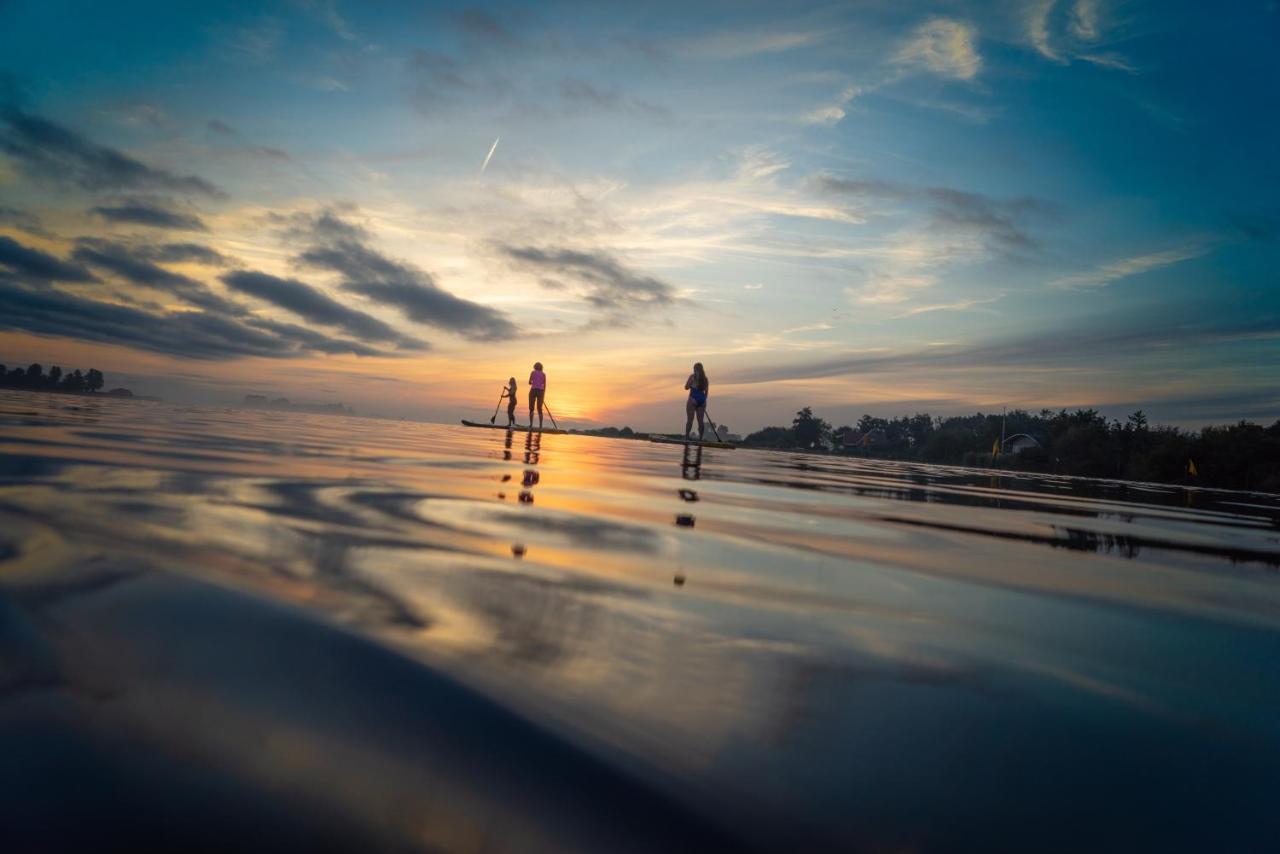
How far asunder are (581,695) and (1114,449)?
2251 inches

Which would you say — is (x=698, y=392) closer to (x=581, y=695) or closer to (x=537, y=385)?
(x=537, y=385)

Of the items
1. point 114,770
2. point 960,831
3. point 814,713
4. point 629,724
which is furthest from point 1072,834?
point 114,770

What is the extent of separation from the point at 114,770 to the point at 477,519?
245 cm

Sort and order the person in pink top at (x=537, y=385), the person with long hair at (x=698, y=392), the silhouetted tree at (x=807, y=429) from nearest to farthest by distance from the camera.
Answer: the person with long hair at (x=698, y=392) → the person in pink top at (x=537, y=385) → the silhouetted tree at (x=807, y=429)

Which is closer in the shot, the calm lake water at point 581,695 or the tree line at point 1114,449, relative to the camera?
the calm lake water at point 581,695

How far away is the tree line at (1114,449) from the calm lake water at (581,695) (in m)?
41.8

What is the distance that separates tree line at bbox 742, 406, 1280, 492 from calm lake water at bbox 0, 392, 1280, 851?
137 feet

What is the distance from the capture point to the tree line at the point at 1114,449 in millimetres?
34750

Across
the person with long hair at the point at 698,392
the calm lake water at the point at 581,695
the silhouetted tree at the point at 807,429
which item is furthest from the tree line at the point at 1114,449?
the calm lake water at the point at 581,695

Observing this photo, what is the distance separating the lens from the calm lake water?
871 millimetres

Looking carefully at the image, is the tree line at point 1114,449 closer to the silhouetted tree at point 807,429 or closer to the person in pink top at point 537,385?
the silhouetted tree at point 807,429

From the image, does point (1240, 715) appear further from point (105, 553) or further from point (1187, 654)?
point (105, 553)

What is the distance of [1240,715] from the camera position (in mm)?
1539

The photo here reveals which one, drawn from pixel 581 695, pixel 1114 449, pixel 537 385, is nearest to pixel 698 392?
pixel 537 385
